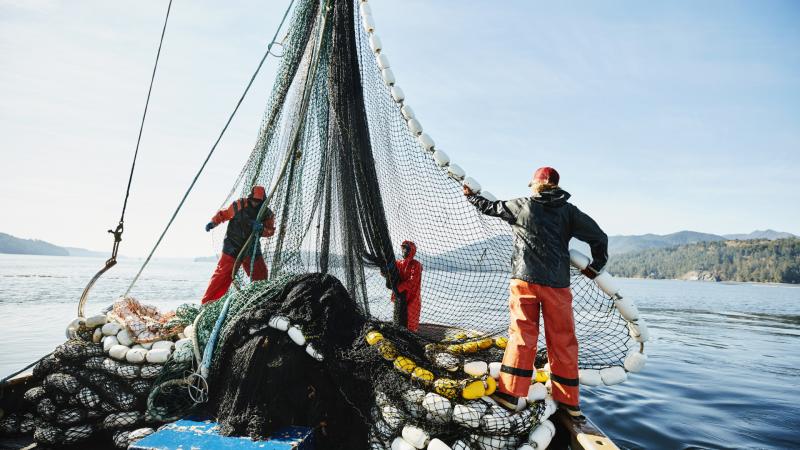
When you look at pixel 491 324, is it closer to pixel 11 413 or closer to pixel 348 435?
pixel 348 435

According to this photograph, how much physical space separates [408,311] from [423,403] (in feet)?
11.4

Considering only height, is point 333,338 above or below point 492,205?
below

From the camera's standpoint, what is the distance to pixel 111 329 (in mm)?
3775

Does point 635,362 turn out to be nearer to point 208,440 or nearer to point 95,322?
point 208,440

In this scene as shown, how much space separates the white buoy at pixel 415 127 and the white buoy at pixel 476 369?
7.16 ft

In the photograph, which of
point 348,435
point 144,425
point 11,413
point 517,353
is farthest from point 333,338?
point 11,413

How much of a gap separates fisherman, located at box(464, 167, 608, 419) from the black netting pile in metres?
3.00

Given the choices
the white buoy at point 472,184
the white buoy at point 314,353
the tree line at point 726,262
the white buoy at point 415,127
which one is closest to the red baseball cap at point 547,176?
the white buoy at point 472,184

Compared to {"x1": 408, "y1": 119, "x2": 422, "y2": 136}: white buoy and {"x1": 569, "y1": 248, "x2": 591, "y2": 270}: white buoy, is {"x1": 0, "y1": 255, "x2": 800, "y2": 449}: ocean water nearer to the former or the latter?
{"x1": 569, "y1": 248, "x2": 591, "y2": 270}: white buoy

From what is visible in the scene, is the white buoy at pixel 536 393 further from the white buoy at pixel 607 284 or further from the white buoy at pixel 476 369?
the white buoy at pixel 607 284

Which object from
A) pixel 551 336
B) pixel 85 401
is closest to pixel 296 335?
pixel 85 401

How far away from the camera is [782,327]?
16.4 m

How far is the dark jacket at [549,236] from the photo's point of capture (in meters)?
3.32

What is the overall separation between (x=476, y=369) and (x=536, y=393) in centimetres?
50
